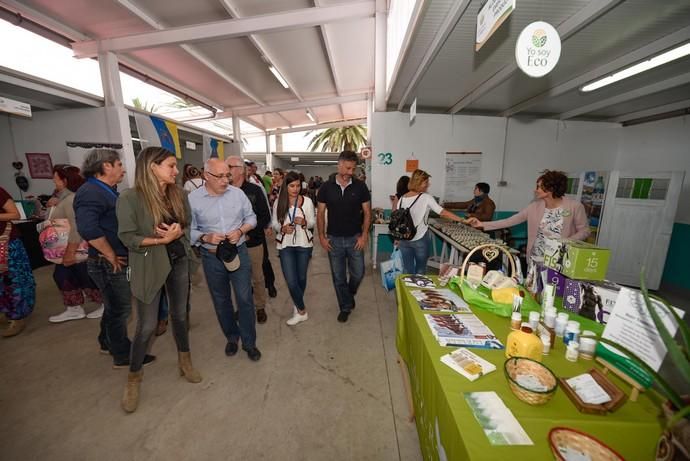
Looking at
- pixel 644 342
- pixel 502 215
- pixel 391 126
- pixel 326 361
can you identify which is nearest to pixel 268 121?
pixel 391 126

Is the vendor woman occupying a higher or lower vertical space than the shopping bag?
higher

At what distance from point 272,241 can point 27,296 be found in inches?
173

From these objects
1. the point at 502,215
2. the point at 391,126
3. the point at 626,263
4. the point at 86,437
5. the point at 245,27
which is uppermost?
the point at 245,27

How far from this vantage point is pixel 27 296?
9.23 ft

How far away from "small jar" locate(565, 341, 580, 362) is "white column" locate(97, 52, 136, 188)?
6.14 meters

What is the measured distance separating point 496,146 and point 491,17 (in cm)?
501

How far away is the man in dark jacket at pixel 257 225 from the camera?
2.79 metres

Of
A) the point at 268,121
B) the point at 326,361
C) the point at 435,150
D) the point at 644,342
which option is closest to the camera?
the point at 644,342

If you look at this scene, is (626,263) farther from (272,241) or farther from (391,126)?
(272,241)

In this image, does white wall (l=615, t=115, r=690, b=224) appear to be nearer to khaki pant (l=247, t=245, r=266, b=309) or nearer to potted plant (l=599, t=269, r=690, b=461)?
potted plant (l=599, t=269, r=690, b=461)

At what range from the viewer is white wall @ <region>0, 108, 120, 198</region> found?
487cm

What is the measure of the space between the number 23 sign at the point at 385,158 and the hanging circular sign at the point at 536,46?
3.94 meters


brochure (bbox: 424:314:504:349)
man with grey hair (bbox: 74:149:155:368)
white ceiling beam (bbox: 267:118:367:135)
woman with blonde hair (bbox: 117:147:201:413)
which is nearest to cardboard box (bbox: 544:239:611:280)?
brochure (bbox: 424:314:504:349)

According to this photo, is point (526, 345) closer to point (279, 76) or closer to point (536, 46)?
point (536, 46)
